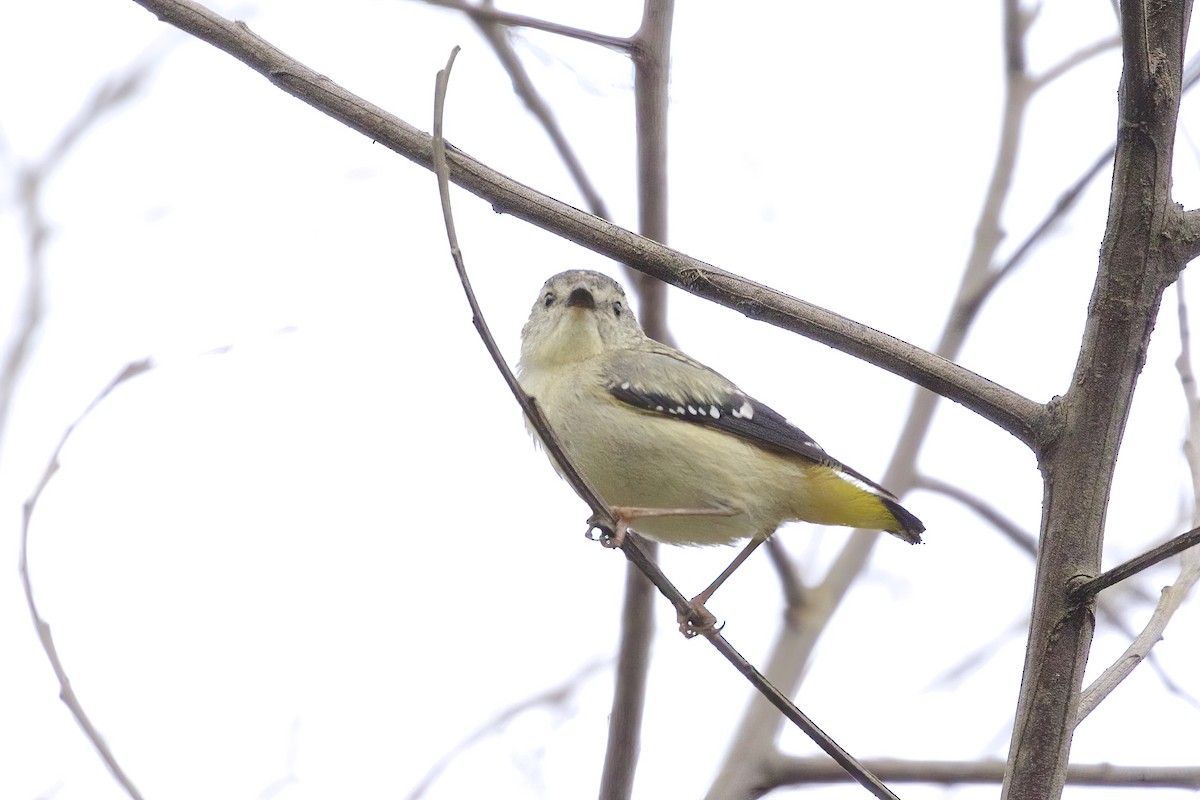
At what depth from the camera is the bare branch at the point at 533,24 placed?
364cm

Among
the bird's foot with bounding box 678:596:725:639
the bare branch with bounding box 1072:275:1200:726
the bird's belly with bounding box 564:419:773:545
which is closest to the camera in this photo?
the bare branch with bounding box 1072:275:1200:726

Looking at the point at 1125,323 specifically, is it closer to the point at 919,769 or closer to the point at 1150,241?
the point at 1150,241

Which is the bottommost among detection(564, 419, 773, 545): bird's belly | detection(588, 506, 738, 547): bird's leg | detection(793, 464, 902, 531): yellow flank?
detection(588, 506, 738, 547): bird's leg

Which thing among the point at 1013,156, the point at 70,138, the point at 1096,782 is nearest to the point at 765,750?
the point at 1096,782

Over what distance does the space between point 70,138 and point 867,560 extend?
507cm

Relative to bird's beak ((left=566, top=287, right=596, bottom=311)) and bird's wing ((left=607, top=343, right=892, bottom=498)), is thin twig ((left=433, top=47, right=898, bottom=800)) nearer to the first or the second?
bird's wing ((left=607, top=343, right=892, bottom=498))

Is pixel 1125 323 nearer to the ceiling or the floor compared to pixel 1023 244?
nearer to the floor

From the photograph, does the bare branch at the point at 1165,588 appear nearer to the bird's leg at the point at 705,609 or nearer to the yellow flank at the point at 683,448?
the bird's leg at the point at 705,609

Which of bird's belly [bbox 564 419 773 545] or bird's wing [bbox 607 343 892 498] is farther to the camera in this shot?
bird's wing [bbox 607 343 892 498]

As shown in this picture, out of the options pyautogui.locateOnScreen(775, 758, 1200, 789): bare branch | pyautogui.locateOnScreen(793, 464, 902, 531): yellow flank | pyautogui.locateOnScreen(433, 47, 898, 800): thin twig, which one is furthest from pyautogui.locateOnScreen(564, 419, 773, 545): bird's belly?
pyautogui.locateOnScreen(433, 47, 898, 800): thin twig

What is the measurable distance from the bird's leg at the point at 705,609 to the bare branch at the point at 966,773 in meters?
0.57

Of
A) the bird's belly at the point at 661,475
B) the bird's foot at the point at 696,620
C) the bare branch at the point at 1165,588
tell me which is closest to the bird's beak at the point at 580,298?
the bird's belly at the point at 661,475

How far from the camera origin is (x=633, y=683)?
14.3ft

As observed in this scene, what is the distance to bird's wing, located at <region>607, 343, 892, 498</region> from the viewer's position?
4.51 meters
